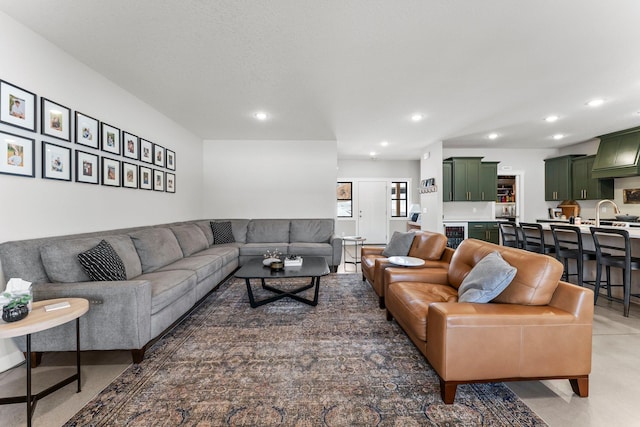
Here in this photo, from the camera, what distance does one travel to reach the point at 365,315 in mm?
2859

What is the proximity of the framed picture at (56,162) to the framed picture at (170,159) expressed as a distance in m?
1.81

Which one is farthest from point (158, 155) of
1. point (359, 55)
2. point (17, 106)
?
point (359, 55)

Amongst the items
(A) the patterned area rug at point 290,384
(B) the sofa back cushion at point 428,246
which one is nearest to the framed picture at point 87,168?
(A) the patterned area rug at point 290,384

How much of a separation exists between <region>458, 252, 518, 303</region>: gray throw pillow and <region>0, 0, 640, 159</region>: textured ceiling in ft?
6.02

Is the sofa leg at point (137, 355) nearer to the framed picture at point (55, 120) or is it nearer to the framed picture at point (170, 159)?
the framed picture at point (55, 120)

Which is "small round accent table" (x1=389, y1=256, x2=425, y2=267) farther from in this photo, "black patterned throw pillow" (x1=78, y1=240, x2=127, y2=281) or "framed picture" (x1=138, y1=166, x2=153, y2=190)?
"framed picture" (x1=138, y1=166, x2=153, y2=190)

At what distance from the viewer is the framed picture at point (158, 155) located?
3898 millimetres

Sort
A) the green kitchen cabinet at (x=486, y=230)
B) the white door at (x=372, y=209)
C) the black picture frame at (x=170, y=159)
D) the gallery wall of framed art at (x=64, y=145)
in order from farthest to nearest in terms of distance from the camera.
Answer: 1. the white door at (x=372, y=209)
2. the green kitchen cabinet at (x=486, y=230)
3. the black picture frame at (x=170, y=159)
4. the gallery wall of framed art at (x=64, y=145)

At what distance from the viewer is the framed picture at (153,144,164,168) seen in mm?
3898

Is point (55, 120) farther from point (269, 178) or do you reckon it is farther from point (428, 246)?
point (428, 246)

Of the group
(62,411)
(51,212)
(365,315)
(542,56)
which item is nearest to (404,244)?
(365,315)

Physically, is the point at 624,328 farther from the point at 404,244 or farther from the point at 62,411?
the point at 62,411

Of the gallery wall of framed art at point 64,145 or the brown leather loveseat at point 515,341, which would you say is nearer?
the brown leather loveseat at point 515,341

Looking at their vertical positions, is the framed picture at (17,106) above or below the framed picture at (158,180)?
above
